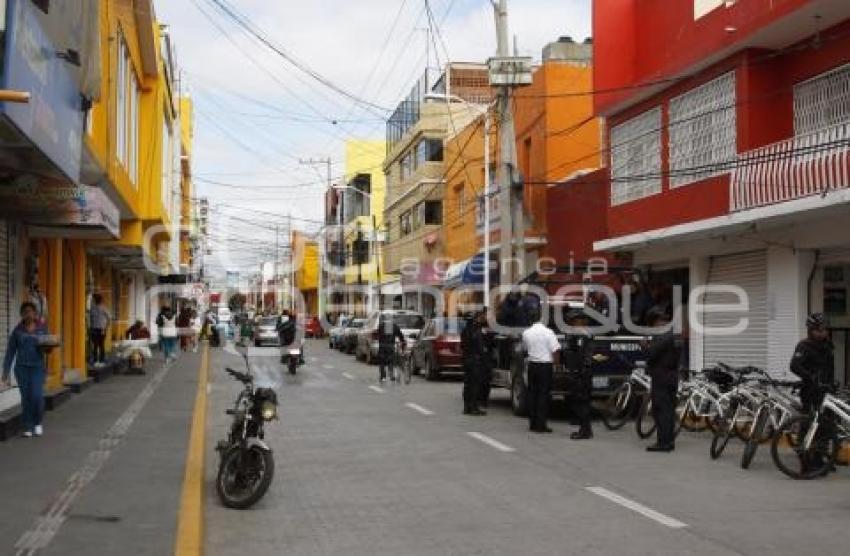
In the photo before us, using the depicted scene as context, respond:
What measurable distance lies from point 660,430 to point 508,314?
229 inches

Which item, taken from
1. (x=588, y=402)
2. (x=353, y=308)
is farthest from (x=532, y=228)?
(x=353, y=308)

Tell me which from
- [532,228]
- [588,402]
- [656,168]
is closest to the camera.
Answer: [588,402]

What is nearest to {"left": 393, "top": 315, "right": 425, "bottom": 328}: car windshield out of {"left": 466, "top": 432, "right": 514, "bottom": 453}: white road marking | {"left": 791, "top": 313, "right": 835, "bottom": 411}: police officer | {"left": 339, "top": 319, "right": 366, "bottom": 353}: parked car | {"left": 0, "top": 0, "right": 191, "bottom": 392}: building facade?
{"left": 339, "top": 319, "right": 366, "bottom": 353}: parked car

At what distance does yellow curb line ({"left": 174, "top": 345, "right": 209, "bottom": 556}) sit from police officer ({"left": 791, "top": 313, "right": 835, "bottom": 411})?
6.50 metres

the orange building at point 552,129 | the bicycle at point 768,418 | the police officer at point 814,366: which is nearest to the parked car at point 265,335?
the orange building at point 552,129

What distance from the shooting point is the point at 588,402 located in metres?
14.8

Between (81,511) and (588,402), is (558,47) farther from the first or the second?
(81,511)

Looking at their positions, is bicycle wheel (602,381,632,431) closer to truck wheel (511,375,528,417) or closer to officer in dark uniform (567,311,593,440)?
officer in dark uniform (567,311,593,440)

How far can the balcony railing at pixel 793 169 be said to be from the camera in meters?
15.9

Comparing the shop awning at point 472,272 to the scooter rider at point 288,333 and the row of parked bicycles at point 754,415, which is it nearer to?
the scooter rider at point 288,333

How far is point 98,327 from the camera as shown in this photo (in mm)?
25266

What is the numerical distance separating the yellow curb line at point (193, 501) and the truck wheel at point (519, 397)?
5144mm

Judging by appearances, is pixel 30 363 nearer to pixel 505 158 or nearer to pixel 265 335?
pixel 505 158

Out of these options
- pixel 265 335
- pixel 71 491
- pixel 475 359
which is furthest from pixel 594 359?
pixel 265 335
